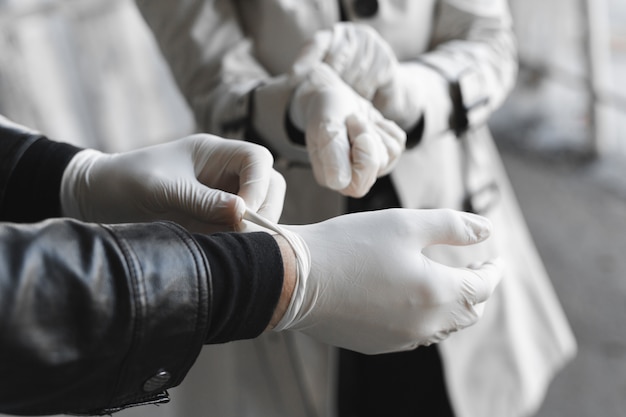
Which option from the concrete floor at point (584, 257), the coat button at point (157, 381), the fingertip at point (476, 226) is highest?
the coat button at point (157, 381)

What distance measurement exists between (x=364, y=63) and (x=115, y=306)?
1.95 ft

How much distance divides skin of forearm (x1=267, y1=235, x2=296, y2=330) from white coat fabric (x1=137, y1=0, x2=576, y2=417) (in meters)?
0.43

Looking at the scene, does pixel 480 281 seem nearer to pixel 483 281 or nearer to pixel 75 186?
pixel 483 281

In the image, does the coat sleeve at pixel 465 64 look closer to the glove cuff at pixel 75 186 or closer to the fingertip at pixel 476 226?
the fingertip at pixel 476 226

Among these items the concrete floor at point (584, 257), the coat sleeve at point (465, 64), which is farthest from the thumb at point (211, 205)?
the concrete floor at point (584, 257)

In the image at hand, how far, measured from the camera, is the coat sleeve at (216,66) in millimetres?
1064

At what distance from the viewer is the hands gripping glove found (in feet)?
2.12

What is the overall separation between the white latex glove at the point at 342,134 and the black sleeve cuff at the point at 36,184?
29 centimetres

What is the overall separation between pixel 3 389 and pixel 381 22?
86 centimetres

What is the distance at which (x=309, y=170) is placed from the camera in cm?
117

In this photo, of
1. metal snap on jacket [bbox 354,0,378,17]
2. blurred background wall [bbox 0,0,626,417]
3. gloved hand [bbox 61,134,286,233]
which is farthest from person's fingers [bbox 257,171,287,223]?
blurred background wall [bbox 0,0,626,417]

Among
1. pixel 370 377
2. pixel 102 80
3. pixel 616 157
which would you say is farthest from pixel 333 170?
pixel 616 157

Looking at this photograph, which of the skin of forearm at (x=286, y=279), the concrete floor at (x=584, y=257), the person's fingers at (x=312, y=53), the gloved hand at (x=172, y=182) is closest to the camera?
the skin of forearm at (x=286, y=279)

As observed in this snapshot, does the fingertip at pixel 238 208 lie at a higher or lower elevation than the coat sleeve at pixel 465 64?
higher
